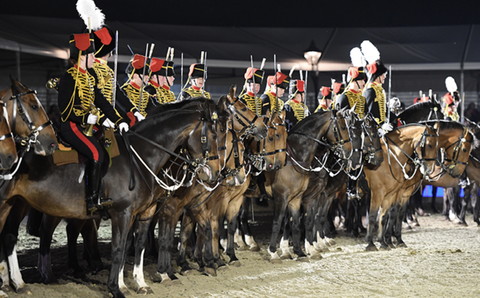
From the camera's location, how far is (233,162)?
6125mm

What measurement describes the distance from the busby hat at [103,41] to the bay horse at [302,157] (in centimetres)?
321

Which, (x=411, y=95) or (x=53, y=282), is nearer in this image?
(x=53, y=282)

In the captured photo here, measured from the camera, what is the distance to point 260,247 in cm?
870

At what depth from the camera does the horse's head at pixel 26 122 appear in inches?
175

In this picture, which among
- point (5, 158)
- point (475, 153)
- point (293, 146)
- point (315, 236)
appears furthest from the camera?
point (475, 153)

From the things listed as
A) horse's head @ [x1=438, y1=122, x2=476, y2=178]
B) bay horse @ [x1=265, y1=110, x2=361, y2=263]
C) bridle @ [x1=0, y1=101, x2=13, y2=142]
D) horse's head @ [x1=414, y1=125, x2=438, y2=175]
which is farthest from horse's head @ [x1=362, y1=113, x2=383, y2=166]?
bridle @ [x1=0, y1=101, x2=13, y2=142]

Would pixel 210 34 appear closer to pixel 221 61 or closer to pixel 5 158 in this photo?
pixel 221 61

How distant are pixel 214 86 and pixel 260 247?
380 inches

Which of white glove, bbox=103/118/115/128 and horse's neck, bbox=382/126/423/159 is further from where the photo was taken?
horse's neck, bbox=382/126/423/159

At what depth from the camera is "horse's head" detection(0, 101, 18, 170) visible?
4207 mm

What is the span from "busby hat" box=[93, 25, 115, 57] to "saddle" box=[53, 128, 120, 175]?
104 cm

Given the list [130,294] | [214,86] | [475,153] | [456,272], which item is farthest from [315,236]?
[214,86]

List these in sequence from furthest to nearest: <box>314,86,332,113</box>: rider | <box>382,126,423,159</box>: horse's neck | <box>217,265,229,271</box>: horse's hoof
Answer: <box>314,86,332,113</box>: rider, <box>382,126,423,159</box>: horse's neck, <box>217,265,229,271</box>: horse's hoof

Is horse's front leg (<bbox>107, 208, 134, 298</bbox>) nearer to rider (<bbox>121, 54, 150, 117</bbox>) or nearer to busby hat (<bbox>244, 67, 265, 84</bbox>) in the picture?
rider (<bbox>121, 54, 150, 117</bbox>)
